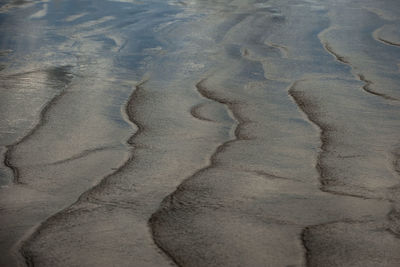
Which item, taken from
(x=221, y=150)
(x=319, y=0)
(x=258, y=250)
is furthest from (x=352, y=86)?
(x=319, y=0)

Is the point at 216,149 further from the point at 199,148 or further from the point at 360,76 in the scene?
the point at 360,76

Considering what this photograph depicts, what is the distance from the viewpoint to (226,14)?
15.4 feet

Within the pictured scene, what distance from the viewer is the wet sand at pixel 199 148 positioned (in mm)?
1215

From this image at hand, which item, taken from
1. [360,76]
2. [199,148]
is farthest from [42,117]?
[360,76]

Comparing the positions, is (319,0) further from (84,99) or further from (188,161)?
(188,161)

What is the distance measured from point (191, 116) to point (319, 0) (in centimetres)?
353

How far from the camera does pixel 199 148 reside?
181cm

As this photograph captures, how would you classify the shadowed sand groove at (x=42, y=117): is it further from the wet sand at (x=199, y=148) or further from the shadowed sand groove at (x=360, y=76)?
the shadowed sand groove at (x=360, y=76)

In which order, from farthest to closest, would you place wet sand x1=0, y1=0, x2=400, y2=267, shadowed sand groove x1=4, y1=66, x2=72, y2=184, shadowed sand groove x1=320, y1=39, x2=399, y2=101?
shadowed sand groove x1=320, y1=39, x2=399, y2=101
shadowed sand groove x1=4, y1=66, x2=72, y2=184
wet sand x1=0, y1=0, x2=400, y2=267

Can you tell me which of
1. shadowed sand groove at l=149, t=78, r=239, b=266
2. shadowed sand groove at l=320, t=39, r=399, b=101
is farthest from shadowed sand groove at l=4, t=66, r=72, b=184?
shadowed sand groove at l=320, t=39, r=399, b=101

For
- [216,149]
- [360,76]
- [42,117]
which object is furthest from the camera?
[360,76]

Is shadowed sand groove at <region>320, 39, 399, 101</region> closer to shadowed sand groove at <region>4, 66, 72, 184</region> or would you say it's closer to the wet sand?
the wet sand

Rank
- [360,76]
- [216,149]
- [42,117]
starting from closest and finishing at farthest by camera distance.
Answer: [216,149]
[42,117]
[360,76]

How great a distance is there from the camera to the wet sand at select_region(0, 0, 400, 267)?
1215 mm
